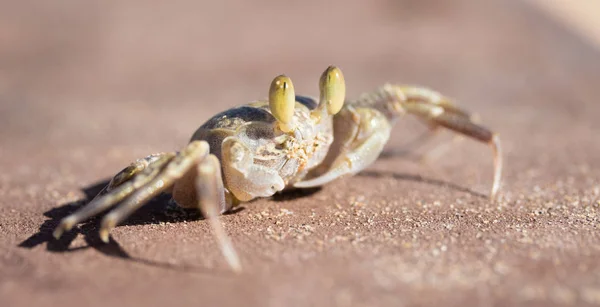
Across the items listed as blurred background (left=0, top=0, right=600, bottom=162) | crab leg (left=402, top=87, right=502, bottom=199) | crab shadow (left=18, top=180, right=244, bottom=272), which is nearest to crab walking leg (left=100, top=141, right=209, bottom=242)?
crab shadow (left=18, top=180, right=244, bottom=272)

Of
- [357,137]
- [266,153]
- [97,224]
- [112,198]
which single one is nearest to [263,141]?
[266,153]

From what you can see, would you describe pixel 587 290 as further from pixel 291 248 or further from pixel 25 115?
pixel 25 115

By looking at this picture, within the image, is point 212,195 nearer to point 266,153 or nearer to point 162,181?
point 162,181

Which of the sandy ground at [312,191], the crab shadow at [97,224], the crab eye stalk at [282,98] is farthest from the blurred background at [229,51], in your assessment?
the crab eye stalk at [282,98]

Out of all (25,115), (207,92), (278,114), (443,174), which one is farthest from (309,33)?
(278,114)

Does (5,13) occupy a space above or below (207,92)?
above

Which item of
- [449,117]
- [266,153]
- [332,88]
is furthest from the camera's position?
[449,117]

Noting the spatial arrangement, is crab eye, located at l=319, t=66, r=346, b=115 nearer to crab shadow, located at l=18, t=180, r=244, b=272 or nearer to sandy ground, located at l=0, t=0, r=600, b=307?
sandy ground, located at l=0, t=0, r=600, b=307
